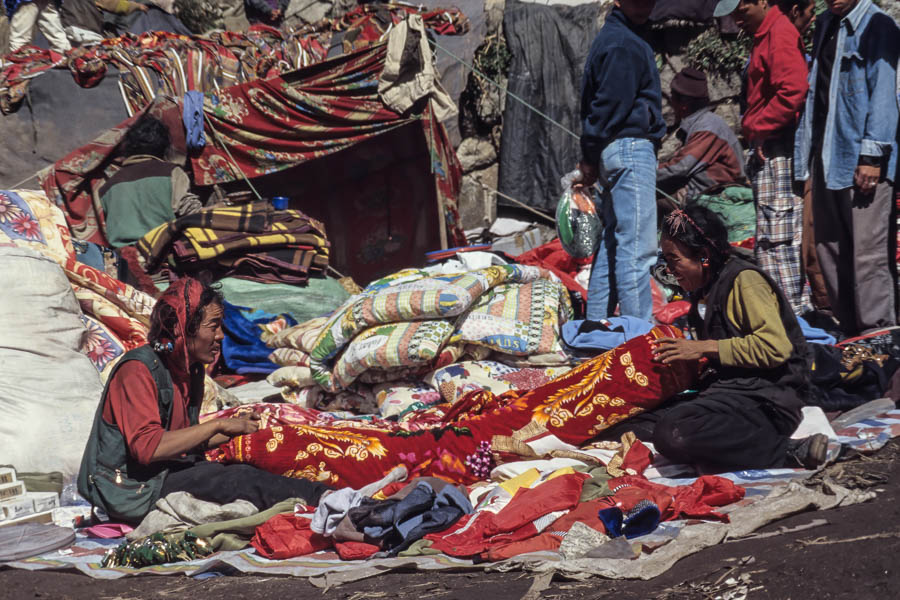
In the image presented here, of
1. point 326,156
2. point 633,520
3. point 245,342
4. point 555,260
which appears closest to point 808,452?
point 633,520

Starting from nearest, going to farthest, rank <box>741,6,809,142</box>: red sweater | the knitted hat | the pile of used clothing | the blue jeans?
the pile of used clothing
the blue jeans
<box>741,6,809,142</box>: red sweater
the knitted hat

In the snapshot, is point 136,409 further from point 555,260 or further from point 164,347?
point 555,260

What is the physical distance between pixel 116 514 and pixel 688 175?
4.41 metres

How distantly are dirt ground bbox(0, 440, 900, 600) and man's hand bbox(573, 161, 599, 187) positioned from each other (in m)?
2.37

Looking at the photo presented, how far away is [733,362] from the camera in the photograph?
310 centimetres

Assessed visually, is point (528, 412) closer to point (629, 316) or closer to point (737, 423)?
point (737, 423)

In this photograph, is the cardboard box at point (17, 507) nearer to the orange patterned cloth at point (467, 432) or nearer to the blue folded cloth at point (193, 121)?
the orange patterned cloth at point (467, 432)

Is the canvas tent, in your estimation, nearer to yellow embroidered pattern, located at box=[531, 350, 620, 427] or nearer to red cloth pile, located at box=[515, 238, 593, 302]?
red cloth pile, located at box=[515, 238, 593, 302]

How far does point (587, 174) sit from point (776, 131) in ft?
3.58

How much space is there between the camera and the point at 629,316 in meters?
4.57

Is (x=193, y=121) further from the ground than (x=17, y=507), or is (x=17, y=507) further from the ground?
(x=193, y=121)

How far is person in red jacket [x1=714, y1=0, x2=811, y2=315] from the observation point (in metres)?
4.76

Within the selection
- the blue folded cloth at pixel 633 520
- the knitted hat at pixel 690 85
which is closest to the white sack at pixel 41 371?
the blue folded cloth at pixel 633 520

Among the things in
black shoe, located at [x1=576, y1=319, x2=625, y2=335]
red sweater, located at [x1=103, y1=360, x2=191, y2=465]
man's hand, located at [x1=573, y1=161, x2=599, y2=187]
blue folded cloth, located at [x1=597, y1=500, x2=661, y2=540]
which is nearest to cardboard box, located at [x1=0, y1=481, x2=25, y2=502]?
red sweater, located at [x1=103, y1=360, x2=191, y2=465]
